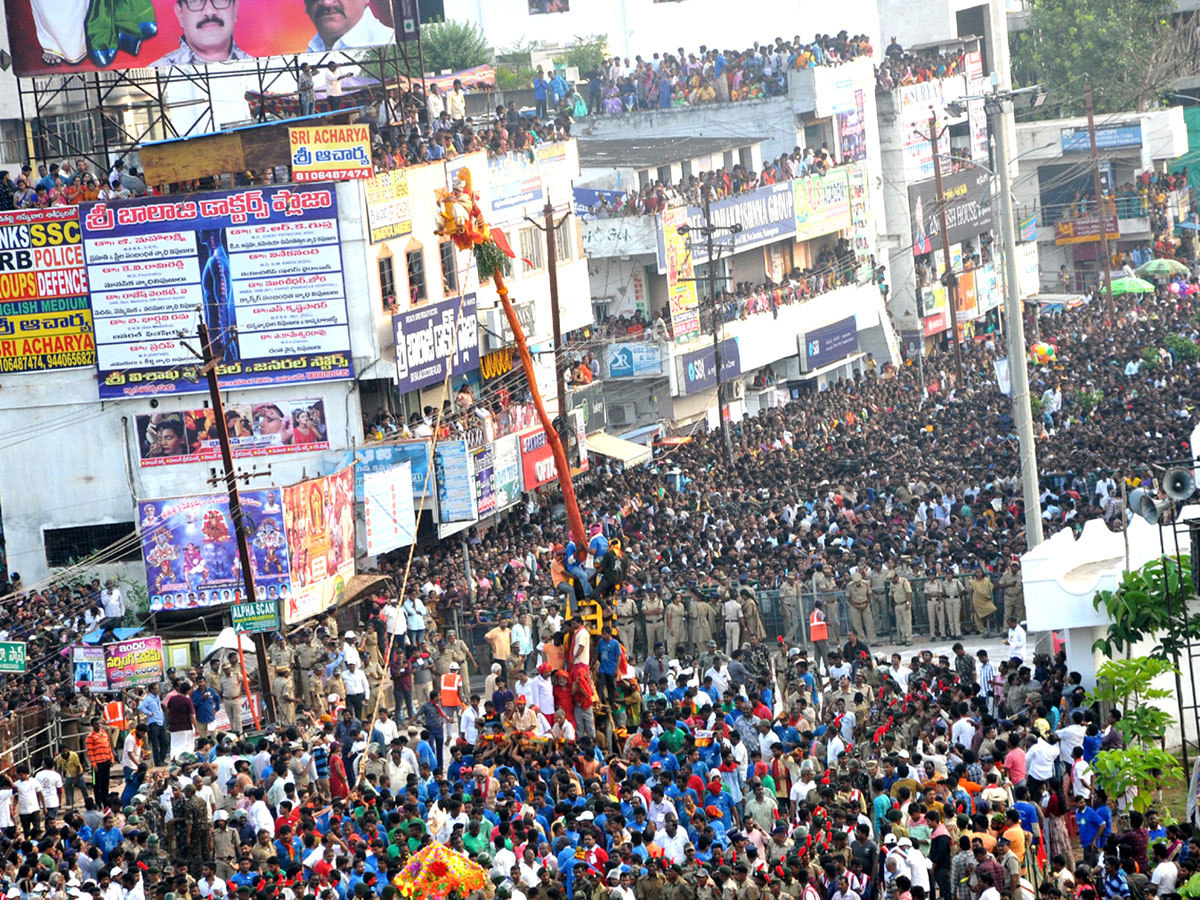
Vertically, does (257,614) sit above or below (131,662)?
above

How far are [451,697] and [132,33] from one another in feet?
57.8

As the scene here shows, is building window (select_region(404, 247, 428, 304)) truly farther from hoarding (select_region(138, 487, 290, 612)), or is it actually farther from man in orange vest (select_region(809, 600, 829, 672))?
man in orange vest (select_region(809, 600, 829, 672))

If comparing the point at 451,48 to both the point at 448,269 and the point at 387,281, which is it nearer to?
the point at 448,269

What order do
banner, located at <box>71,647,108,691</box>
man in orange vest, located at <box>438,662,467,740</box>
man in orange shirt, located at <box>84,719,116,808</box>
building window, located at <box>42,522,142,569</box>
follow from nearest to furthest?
man in orange shirt, located at <box>84,719,116,808</box>
man in orange vest, located at <box>438,662,467,740</box>
banner, located at <box>71,647,108,691</box>
building window, located at <box>42,522,142,569</box>

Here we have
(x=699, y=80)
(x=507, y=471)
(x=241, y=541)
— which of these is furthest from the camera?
(x=699, y=80)

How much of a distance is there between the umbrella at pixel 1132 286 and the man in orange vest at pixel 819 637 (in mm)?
28590

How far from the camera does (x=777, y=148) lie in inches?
2216

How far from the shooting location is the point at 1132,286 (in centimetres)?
5503

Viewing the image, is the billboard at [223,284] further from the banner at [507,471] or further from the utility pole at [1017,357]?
the utility pole at [1017,357]

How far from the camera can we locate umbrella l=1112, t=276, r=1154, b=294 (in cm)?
5494

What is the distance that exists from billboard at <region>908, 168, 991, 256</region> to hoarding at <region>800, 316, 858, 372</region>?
608 cm

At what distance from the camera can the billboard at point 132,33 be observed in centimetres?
3812

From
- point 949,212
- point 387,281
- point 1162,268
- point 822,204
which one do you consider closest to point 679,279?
point 822,204

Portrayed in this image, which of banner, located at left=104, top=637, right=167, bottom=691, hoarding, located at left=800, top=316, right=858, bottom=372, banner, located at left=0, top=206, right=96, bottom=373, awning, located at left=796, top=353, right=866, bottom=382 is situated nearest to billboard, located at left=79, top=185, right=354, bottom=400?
banner, located at left=0, top=206, right=96, bottom=373
